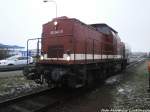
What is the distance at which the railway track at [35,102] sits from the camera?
7.23 meters

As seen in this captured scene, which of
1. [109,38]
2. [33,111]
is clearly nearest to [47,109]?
[33,111]

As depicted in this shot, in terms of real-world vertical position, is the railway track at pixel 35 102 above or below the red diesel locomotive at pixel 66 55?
below

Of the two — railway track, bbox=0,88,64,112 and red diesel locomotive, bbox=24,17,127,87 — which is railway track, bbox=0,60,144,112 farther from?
red diesel locomotive, bbox=24,17,127,87

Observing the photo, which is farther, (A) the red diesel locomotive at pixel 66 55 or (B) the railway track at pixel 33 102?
(A) the red diesel locomotive at pixel 66 55

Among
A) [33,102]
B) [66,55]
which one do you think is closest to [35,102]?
[33,102]

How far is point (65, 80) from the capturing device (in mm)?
8852

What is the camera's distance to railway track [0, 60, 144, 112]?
23.7ft

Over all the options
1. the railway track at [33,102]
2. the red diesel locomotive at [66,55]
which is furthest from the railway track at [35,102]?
the red diesel locomotive at [66,55]

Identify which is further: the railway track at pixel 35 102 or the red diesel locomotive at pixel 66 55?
the red diesel locomotive at pixel 66 55

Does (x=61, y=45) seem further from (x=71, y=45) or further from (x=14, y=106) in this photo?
(x=14, y=106)

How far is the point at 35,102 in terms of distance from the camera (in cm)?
822

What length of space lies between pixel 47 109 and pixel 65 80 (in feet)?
6.22

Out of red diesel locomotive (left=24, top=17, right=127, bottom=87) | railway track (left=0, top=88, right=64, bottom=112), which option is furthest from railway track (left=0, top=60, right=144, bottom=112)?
red diesel locomotive (left=24, top=17, right=127, bottom=87)

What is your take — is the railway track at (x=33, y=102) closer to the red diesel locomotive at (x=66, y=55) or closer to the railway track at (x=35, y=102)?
the railway track at (x=35, y=102)
